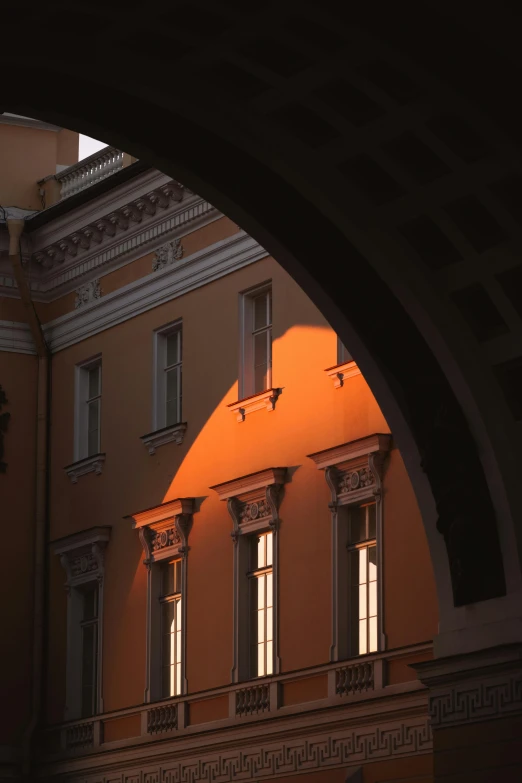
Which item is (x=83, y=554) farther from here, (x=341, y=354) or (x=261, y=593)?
(x=341, y=354)

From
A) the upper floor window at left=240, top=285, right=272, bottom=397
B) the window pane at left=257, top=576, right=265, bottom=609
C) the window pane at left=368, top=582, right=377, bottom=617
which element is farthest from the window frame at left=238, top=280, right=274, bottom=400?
the window pane at left=368, top=582, right=377, bottom=617

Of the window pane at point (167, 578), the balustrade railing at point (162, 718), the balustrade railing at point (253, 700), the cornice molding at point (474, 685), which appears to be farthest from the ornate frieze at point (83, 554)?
the cornice molding at point (474, 685)

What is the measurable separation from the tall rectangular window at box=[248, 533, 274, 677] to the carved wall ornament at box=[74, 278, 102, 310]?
633 centimetres

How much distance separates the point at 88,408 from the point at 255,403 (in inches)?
207

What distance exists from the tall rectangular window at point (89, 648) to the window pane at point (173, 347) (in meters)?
3.94

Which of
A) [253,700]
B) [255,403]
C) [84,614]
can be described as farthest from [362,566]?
[84,614]

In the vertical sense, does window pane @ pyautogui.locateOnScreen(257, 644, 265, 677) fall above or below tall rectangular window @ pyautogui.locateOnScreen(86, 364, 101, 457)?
below

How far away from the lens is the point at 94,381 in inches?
1220

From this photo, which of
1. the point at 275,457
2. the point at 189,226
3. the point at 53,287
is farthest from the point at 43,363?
the point at 275,457

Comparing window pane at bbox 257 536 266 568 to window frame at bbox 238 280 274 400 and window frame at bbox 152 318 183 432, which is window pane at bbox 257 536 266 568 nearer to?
window frame at bbox 238 280 274 400

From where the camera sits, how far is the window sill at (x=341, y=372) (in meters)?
24.4

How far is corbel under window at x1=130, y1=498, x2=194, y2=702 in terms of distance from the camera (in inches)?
1089

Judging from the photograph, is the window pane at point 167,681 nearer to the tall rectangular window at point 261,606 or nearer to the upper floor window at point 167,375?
the tall rectangular window at point 261,606

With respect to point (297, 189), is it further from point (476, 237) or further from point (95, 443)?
point (95, 443)
